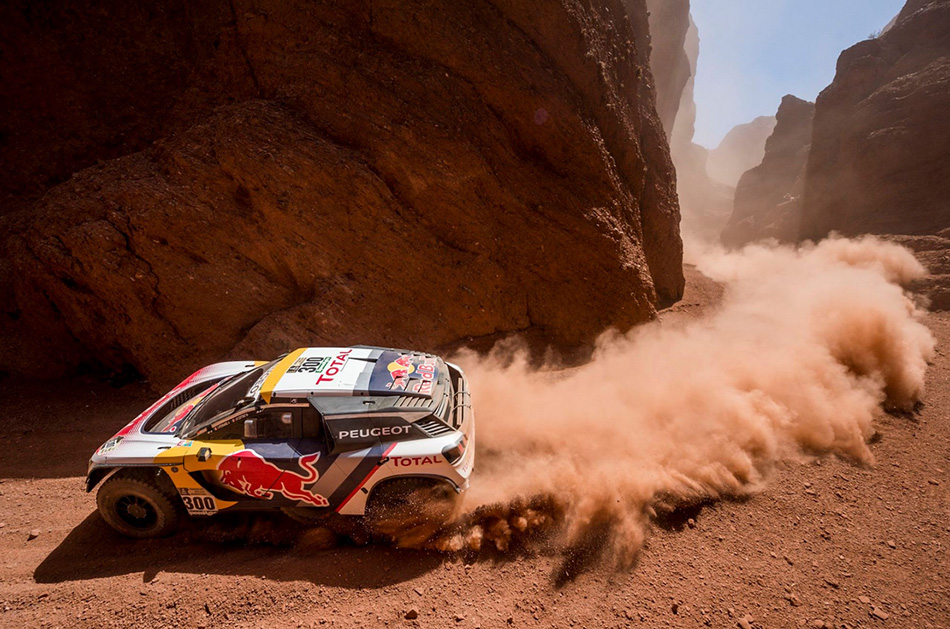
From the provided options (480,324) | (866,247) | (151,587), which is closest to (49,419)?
(151,587)

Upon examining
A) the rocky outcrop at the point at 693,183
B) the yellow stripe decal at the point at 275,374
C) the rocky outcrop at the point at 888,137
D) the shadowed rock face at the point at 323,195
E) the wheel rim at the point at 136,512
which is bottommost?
the wheel rim at the point at 136,512

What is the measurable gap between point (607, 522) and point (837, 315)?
23.5 ft

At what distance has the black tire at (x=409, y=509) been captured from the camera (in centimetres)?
390

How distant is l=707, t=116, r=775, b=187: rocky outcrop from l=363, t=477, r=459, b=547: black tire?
10949 cm

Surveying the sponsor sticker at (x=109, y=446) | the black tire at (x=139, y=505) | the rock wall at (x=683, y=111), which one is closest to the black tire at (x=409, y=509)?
the black tire at (x=139, y=505)

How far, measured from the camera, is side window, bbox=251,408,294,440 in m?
3.85

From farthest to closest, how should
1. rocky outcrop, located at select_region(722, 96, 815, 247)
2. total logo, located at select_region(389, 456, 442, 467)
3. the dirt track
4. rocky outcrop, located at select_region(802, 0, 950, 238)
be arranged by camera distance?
rocky outcrop, located at select_region(722, 96, 815, 247), rocky outcrop, located at select_region(802, 0, 950, 238), total logo, located at select_region(389, 456, 442, 467), the dirt track

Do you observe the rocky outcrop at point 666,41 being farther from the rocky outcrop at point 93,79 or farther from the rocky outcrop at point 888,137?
the rocky outcrop at point 93,79

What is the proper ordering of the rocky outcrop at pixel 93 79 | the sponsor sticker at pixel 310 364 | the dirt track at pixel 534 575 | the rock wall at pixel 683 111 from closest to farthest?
the dirt track at pixel 534 575, the sponsor sticker at pixel 310 364, the rocky outcrop at pixel 93 79, the rock wall at pixel 683 111

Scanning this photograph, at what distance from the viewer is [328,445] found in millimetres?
3805

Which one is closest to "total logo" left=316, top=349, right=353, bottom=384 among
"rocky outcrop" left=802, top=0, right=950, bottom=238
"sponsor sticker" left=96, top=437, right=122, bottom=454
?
"sponsor sticker" left=96, top=437, right=122, bottom=454

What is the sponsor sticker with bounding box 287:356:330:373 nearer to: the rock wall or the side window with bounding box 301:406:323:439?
the side window with bounding box 301:406:323:439

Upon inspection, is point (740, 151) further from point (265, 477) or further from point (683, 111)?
point (265, 477)

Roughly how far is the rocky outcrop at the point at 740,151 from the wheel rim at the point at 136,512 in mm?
111092
